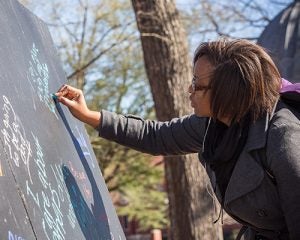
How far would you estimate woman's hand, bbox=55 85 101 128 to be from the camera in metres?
3.10

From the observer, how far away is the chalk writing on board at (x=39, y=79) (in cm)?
268

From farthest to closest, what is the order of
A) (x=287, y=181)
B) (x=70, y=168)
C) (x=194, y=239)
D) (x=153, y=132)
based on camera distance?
(x=194, y=239), (x=153, y=132), (x=70, y=168), (x=287, y=181)

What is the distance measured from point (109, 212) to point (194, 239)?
2.94 m

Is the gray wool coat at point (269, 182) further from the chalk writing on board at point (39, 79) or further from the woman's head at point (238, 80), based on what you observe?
the chalk writing on board at point (39, 79)

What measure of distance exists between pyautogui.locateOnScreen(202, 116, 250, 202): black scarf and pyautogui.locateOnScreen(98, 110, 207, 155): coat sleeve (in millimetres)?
401

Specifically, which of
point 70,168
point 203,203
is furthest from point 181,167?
point 70,168

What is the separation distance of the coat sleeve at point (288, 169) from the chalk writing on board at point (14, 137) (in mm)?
835

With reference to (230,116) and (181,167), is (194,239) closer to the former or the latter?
(181,167)

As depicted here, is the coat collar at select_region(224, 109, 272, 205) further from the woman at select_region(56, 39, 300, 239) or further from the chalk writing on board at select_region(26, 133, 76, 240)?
the chalk writing on board at select_region(26, 133, 76, 240)

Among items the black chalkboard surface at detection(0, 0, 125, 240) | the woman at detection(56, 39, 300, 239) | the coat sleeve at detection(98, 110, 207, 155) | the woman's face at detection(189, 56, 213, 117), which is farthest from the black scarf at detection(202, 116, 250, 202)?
the black chalkboard surface at detection(0, 0, 125, 240)

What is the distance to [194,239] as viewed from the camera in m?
6.06

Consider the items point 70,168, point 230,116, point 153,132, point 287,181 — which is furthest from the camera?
point 153,132

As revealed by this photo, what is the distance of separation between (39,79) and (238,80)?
80 centimetres

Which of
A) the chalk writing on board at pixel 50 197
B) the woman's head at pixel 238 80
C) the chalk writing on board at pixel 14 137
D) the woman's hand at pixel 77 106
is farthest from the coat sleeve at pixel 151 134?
the chalk writing on board at pixel 14 137
